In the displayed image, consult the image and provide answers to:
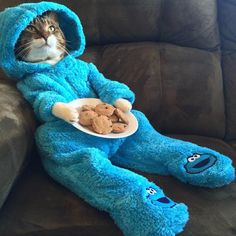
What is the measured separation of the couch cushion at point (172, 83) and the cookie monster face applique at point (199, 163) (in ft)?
1.00

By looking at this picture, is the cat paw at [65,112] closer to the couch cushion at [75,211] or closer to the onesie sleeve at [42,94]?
the onesie sleeve at [42,94]

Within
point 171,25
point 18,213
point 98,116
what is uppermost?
point 171,25

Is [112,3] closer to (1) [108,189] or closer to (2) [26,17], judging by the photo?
(2) [26,17]

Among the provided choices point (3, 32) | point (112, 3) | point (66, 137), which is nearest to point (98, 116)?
point (66, 137)

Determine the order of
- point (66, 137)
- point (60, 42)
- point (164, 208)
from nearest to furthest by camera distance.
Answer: point (164, 208) < point (66, 137) < point (60, 42)

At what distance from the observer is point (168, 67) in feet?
4.58

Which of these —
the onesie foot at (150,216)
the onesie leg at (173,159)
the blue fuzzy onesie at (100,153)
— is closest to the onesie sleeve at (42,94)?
the blue fuzzy onesie at (100,153)

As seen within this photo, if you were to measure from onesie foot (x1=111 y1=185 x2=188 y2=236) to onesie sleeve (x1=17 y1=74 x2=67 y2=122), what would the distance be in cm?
35

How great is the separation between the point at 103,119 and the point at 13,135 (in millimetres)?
257

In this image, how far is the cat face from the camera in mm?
1135

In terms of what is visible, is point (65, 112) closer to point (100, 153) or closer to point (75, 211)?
point (100, 153)

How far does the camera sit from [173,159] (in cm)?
110

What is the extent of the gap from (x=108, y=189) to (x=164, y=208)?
15 centimetres

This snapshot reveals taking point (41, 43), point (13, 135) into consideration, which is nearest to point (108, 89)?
point (41, 43)
